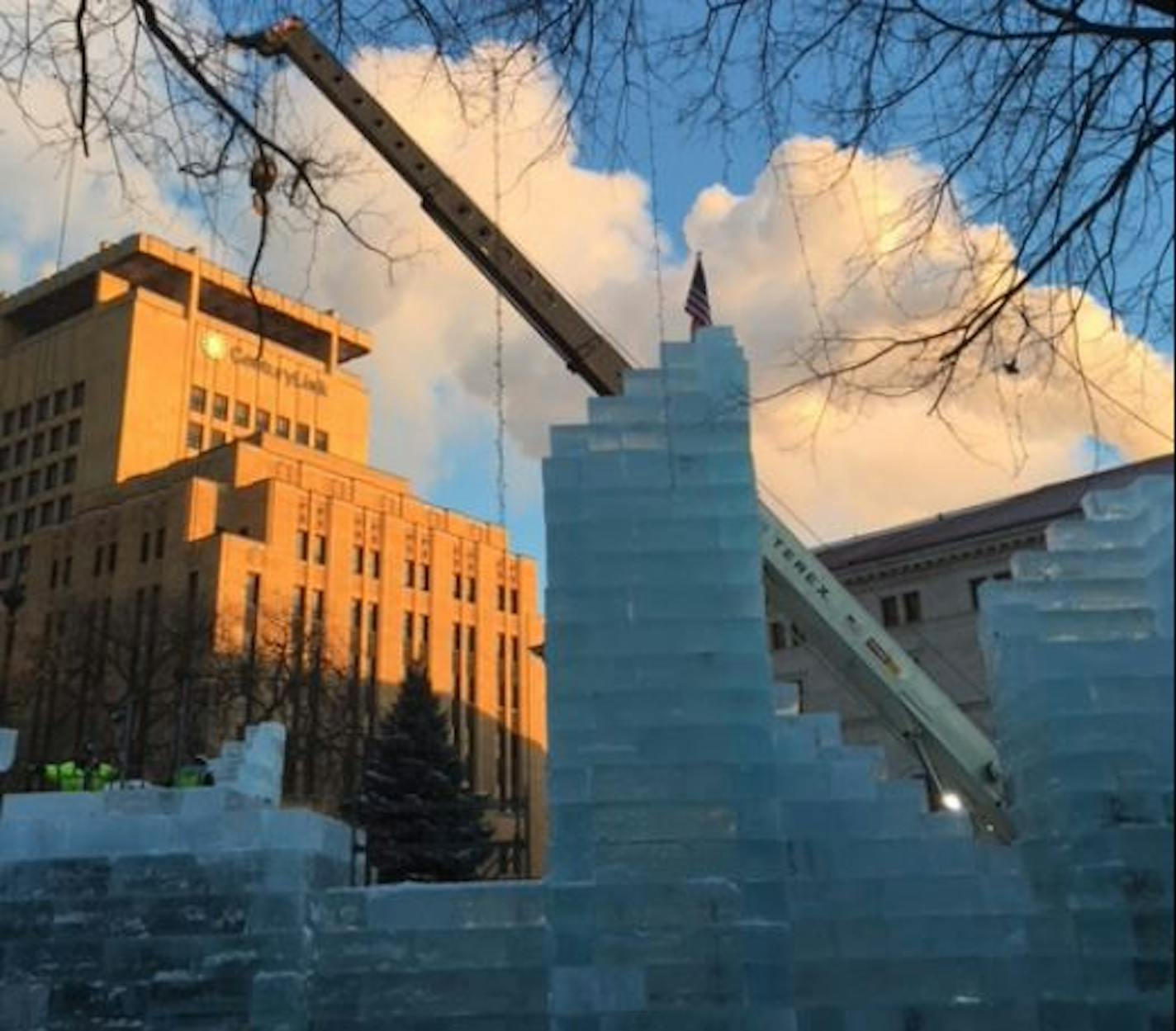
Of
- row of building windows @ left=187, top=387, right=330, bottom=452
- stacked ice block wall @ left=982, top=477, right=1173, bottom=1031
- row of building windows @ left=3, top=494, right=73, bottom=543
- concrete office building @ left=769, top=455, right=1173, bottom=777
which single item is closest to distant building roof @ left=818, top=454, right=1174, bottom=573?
concrete office building @ left=769, top=455, right=1173, bottom=777

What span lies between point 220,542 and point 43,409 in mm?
27954

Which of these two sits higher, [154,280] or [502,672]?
[154,280]

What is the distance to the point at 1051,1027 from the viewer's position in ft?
21.7

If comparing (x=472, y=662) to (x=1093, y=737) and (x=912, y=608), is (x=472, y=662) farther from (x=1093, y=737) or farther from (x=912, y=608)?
(x=1093, y=737)

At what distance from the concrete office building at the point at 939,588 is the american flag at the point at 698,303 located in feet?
83.7

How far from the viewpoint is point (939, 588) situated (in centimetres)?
3853

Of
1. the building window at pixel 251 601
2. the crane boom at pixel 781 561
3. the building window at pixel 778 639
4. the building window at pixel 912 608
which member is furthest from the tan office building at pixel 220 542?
the crane boom at pixel 781 561

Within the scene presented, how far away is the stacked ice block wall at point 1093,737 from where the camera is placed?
223 inches

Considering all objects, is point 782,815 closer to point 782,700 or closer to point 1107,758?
point 782,700

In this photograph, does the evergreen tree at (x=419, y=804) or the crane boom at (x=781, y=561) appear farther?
the evergreen tree at (x=419, y=804)

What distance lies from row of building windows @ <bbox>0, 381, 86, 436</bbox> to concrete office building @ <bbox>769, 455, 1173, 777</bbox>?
2160 inches

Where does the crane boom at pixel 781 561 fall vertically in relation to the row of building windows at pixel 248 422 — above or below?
below

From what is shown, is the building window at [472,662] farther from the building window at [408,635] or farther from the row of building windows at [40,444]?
the row of building windows at [40,444]

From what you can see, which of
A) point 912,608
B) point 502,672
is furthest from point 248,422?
point 912,608
